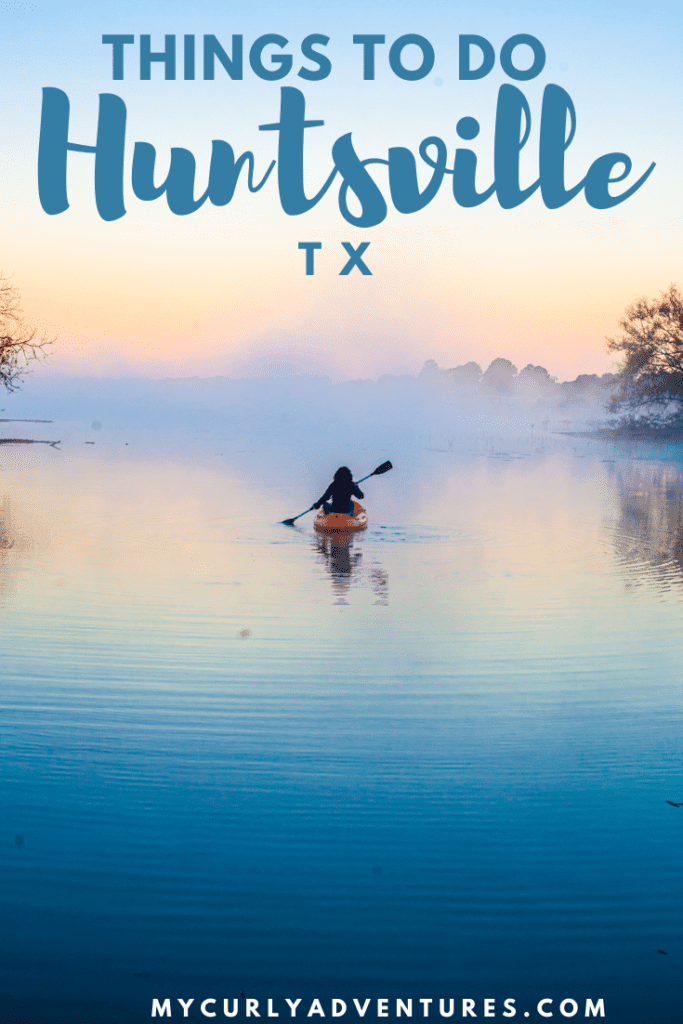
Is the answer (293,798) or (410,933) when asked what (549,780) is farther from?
(410,933)

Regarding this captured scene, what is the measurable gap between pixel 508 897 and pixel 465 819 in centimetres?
109

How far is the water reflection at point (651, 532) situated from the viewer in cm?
1769

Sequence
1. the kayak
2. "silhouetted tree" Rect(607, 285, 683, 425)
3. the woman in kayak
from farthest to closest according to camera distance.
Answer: "silhouetted tree" Rect(607, 285, 683, 425)
the kayak
the woman in kayak

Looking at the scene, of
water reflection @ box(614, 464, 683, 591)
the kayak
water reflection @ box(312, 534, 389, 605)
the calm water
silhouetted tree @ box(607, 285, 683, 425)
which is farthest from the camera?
silhouetted tree @ box(607, 285, 683, 425)

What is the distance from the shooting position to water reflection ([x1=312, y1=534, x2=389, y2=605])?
16094mm

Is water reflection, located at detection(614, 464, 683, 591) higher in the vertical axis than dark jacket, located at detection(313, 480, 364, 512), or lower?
lower

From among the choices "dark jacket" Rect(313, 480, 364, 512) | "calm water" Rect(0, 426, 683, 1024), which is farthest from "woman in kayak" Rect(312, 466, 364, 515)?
"calm water" Rect(0, 426, 683, 1024)

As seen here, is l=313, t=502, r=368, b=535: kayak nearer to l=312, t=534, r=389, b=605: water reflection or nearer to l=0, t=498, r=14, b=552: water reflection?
l=312, t=534, r=389, b=605: water reflection

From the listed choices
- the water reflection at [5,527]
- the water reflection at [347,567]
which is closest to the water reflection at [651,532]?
the water reflection at [347,567]

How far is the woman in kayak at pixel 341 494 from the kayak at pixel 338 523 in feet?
0.33

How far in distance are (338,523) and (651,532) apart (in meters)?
7.15

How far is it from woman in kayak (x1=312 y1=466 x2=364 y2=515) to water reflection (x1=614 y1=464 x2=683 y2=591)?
19.3 feet

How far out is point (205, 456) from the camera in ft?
205

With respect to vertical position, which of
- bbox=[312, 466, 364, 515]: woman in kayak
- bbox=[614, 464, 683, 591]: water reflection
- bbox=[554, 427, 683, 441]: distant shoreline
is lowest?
bbox=[554, 427, 683, 441]: distant shoreline
